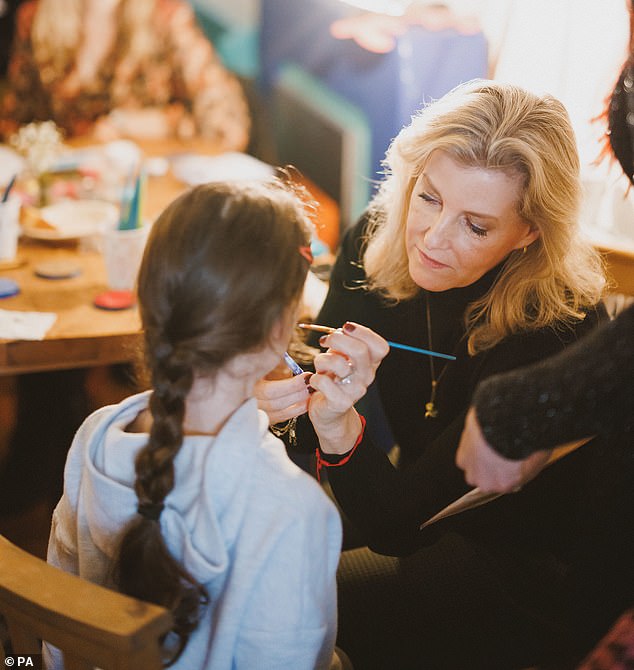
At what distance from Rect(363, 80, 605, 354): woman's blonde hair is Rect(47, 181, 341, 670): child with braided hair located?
18.6 inches

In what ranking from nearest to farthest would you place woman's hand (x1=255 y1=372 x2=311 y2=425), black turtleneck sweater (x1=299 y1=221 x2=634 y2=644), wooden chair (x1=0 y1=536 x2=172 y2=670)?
wooden chair (x1=0 y1=536 x2=172 y2=670) → black turtleneck sweater (x1=299 y1=221 x2=634 y2=644) → woman's hand (x1=255 y1=372 x2=311 y2=425)

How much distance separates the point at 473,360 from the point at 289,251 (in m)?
0.60

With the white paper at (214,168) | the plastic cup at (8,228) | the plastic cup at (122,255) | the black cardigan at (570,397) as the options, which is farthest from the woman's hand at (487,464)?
the white paper at (214,168)

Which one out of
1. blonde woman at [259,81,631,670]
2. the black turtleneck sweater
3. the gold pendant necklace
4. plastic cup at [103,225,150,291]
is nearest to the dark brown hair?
blonde woman at [259,81,631,670]

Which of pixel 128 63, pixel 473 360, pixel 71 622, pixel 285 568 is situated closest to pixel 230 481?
pixel 285 568

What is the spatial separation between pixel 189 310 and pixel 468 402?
2.31 ft

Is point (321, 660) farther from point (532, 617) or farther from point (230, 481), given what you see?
point (532, 617)

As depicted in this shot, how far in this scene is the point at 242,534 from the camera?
0.87m

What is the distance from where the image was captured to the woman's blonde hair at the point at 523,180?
1229mm

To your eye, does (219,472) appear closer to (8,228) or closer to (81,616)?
(81,616)

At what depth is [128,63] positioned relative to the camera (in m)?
3.24

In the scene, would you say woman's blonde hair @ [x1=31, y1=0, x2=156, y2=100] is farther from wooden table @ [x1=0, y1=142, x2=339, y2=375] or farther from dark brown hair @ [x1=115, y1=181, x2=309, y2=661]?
dark brown hair @ [x1=115, y1=181, x2=309, y2=661]

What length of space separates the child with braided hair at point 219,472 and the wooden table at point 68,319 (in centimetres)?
42

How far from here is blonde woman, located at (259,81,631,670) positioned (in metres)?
1.21
